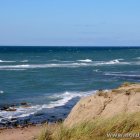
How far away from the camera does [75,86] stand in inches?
1634

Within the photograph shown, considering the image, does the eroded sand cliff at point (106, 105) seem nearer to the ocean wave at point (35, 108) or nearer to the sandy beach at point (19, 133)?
the sandy beach at point (19, 133)

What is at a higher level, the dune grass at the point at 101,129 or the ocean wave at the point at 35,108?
the dune grass at the point at 101,129

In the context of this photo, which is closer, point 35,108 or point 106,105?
point 106,105

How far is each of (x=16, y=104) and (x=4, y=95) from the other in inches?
226

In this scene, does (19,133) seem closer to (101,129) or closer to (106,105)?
(106,105)

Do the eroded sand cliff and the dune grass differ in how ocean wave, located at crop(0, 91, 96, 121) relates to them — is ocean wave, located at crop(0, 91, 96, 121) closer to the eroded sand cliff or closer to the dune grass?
the eroded sand cliff

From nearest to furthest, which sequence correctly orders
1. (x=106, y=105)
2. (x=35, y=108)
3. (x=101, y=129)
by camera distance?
(x=101, y=129) → (x=106, y=105) → (x=35, y=108)

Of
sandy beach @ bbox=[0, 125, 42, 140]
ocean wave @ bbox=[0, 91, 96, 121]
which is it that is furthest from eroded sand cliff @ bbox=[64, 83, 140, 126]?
ocean wave @ bbox=[0, 91, 96, 121]

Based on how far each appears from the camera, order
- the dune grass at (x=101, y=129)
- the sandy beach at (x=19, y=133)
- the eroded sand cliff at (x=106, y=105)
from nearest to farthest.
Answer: the dune grass at (x=101, y=129), the eroded sand cliff at (x=106, y=105), the sandy beach at (x=19, y=133)

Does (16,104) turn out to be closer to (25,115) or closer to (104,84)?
(25,115)

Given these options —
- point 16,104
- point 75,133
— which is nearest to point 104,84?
point 16,104

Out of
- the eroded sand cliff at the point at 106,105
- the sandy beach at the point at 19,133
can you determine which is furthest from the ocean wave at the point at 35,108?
the eroded sand cliff at the point at 106,105

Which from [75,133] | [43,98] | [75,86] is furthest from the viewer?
[75,86]

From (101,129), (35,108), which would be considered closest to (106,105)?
(101,129)
